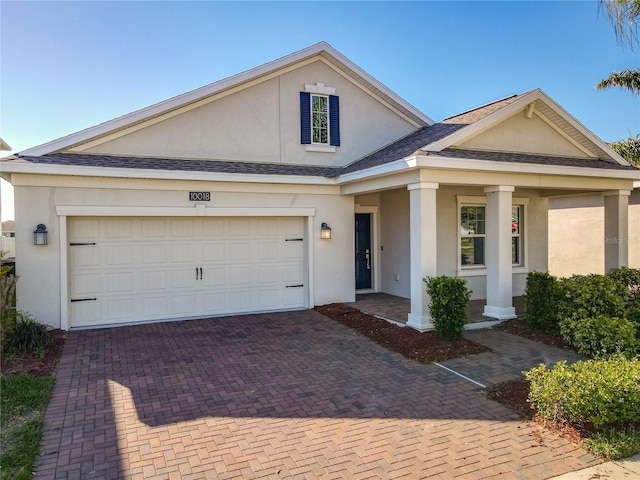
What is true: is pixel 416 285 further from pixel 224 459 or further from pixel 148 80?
pixel 148 80

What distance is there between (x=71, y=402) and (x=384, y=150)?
907 centimetres

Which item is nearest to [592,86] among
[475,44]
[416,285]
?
[475,44]

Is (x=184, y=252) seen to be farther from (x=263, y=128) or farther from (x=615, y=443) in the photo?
(x=615, y=443)

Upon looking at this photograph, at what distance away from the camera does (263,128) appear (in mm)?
10828

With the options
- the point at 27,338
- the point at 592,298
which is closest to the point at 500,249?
the point at 592,298

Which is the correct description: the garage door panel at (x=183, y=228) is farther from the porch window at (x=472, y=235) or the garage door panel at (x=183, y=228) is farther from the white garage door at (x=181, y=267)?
the porch window at (x=472, y=235)

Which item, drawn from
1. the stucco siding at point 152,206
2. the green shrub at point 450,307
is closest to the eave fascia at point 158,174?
the stucco siding at point 152,206

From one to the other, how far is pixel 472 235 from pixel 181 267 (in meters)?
7.69

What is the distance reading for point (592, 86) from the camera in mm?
16109

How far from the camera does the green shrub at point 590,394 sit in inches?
171

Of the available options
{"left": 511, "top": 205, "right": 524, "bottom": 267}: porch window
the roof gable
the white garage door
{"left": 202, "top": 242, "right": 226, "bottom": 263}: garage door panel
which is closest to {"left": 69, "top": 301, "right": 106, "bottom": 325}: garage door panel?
the white garage door

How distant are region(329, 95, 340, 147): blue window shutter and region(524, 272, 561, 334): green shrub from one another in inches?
230

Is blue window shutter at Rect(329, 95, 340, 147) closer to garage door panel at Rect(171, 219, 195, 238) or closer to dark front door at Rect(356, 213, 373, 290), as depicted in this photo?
dark front door at Rect(356, 213, 373, 290)

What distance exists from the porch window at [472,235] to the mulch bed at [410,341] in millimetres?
3858
